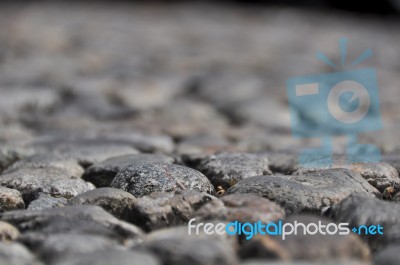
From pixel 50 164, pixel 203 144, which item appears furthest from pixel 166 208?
pixel 203 144

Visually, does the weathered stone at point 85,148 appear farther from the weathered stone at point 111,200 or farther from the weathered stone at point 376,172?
the weathered stone at point 376,172

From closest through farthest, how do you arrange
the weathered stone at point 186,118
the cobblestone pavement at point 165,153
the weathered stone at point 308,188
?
the cobblestone pavement at point 165,153
the weathered stone at point 308,188
the weathered stone at point 186,118

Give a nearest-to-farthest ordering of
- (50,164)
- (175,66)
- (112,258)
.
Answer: (112,258) < (50,164) < (175,66)

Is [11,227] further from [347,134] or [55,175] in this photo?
[347,134]

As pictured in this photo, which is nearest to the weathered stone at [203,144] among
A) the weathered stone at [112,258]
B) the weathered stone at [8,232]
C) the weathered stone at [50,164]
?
the weathered stone at [50,164]

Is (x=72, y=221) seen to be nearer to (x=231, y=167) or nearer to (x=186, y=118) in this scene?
(x=231, y=167)

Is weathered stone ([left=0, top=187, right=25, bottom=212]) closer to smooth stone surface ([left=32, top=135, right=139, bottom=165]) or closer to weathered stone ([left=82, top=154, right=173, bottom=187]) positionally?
weathered stone ([left=82, top=154, right=173, bottom=187])

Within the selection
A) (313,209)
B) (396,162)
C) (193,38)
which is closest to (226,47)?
(193,38)

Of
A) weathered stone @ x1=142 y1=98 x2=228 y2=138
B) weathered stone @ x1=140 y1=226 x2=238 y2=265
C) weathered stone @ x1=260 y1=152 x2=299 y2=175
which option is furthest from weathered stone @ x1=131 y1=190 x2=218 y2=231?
weathered stone @ x1=142 y1=98 x2=228 y2=138
